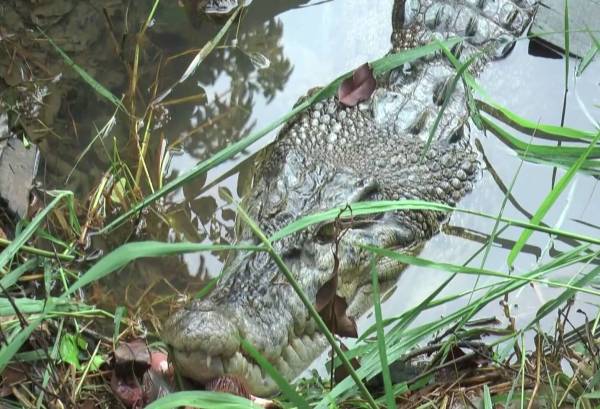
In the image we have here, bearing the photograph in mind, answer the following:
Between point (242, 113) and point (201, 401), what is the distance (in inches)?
68.3

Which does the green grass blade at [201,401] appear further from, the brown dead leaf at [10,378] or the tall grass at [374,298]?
the brown dead leaf at [10,378]

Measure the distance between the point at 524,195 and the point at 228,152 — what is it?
1.39 meters

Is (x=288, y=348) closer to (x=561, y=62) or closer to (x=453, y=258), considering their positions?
(x=453, y=258)


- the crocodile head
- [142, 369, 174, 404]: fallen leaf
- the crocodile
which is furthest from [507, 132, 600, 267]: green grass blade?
[142, 369, 174, 404]: fallen leaf

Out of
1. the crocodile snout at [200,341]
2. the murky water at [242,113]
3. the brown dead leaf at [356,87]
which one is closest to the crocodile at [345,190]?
the crocodile snout at [200,341]

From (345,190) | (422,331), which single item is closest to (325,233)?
(345,190)

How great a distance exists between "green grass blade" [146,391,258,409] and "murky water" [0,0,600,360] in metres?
0.94

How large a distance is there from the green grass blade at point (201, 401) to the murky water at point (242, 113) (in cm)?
94

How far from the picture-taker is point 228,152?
2.05m

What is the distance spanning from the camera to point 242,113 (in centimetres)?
323

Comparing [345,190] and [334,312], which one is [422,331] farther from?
[345,190]

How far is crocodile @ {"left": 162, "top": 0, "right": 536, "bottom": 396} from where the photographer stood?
2154 millimetres

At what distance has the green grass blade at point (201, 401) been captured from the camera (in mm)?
1638

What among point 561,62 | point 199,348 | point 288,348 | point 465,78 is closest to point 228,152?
point 199,348
